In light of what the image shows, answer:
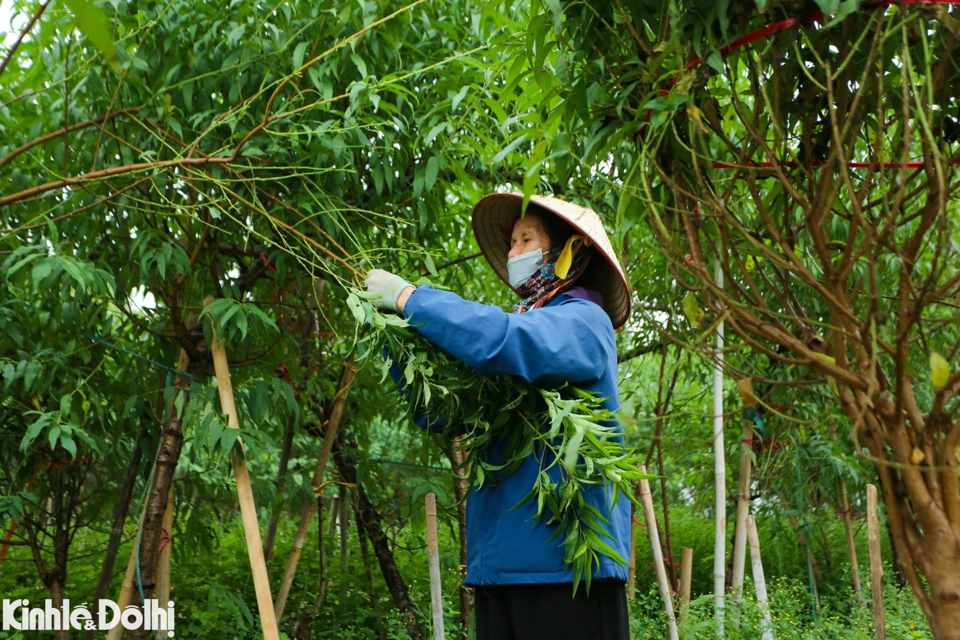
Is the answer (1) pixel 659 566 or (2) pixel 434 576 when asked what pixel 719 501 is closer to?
(1) pixel 659 566

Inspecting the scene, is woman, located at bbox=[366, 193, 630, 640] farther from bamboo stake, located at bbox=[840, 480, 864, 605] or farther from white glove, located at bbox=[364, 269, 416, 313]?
bamboo stake, located at bbox=[840, 480, 864, 605]

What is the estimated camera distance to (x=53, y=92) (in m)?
Answer: 2.26

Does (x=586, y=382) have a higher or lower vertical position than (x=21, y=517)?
higher

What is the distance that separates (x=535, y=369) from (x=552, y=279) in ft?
1.17

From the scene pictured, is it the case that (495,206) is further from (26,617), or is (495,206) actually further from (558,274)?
(26,617)

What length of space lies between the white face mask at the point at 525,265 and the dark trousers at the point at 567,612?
2.39 feet

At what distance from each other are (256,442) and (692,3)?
1.66m

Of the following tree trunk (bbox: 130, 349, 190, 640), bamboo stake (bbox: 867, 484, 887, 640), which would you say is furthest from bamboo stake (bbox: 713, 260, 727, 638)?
tree trunk (bbox: 130, 349, 190, 640)

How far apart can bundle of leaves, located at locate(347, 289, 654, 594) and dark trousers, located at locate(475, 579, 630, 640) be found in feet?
0.18

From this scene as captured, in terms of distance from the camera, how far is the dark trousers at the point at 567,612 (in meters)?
1.75

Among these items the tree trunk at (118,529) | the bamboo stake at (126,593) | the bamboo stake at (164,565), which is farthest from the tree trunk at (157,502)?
the tree trunk at (118,529)

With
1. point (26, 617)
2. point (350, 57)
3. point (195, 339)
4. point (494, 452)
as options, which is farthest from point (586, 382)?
point (26, 617)

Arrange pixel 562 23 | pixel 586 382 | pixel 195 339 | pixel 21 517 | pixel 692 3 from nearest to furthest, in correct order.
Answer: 1. pixel 692 3
2. pixel 562 23
3. pixel 586 382
4. pixel 195 339
5. pixel 21 517

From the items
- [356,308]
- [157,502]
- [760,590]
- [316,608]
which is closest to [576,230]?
[356,308]
